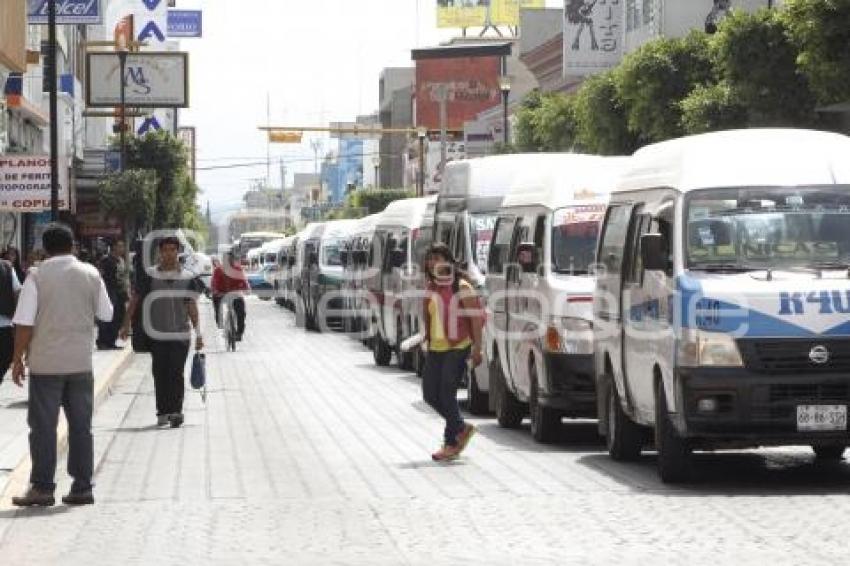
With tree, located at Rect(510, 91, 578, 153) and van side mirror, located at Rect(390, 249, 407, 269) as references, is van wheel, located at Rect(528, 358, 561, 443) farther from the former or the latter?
tree, located at Rect(510, 91, 578, 153)

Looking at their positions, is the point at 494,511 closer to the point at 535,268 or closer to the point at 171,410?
the point at 535,268

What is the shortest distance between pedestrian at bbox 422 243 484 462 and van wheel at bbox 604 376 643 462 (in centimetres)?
117

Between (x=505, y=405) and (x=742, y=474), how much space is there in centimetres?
525

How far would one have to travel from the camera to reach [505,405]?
20.5 meters

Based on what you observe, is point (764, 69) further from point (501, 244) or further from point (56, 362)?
point (56, 362)

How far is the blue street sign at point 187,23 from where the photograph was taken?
109m

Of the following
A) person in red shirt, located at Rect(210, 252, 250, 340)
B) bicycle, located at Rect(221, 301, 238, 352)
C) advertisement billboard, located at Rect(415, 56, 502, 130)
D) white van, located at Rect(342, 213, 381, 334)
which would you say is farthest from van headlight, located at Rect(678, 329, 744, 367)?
advertisement billboard, located at Rect(415, 56, 502, 130)

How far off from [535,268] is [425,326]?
2341 mm

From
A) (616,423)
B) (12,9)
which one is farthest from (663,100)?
(616,423)

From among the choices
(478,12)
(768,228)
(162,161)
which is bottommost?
(768,228)

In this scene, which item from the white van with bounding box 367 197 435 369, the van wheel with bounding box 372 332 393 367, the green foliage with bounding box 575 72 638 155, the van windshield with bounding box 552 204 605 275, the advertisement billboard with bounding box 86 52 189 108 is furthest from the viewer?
the advertisement billboard with bounding box 86 52 189 108

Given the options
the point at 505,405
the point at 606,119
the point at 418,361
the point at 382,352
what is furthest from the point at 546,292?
the point at 606,119

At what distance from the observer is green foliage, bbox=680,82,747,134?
146 feet

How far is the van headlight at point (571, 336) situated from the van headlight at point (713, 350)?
4111mm
